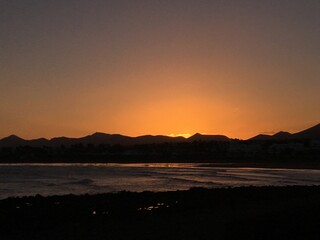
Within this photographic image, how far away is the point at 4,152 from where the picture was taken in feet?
541

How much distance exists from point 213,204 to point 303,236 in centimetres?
1245

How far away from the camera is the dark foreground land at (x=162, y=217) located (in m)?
11.7

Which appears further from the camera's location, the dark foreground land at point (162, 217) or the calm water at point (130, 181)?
the calm water at point (130, 181)

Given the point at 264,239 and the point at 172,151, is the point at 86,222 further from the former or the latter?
the point at 172,151

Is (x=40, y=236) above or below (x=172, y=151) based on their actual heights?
below

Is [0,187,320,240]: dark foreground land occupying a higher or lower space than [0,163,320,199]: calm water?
lower

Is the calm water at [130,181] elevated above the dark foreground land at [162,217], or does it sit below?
above

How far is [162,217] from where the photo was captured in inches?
722

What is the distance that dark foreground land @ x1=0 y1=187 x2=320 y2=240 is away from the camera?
11672 millimetres

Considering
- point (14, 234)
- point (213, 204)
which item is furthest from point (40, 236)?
point (213, 204)

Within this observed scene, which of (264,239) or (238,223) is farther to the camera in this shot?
(238,223)

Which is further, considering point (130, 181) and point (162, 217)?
point (130, 181)

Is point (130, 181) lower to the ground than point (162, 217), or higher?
higher

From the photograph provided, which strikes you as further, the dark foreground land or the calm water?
the calm water
